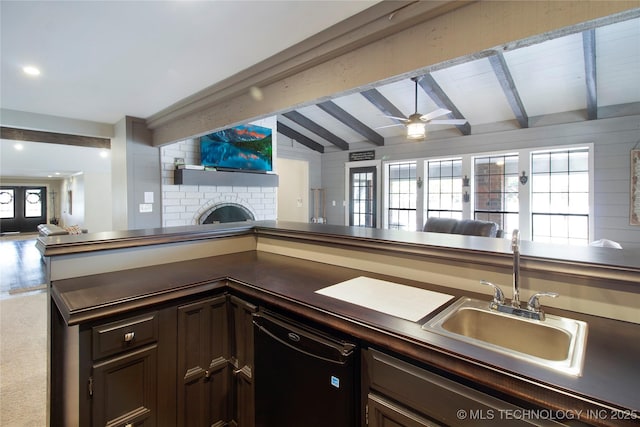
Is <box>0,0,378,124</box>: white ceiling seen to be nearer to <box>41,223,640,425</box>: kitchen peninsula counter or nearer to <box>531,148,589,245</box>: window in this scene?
<box>41,223,640,425</box>: kitchen peninsula counter

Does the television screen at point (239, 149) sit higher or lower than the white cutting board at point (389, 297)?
higher

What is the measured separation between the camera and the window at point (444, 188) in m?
6.40

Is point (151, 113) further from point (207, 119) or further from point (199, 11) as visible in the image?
point (199, 11)

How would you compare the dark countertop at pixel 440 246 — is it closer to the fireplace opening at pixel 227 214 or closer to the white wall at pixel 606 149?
the fireplace opening at pixel 227 214

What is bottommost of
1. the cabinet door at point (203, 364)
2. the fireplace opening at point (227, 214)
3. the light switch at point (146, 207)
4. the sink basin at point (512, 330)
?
the cabinet door at point (203, 364)

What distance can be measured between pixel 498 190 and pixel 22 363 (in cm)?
689

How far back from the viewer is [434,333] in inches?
41.8

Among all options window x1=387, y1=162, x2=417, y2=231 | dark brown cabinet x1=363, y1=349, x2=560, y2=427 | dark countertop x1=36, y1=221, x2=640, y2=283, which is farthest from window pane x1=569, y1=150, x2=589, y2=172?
dark brown cabinet x1=363, y1=349, x2=560, y2=427

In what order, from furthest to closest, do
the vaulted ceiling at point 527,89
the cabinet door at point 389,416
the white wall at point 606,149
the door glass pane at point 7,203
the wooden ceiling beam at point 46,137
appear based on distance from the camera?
the door glass pane at point 7,203
the wooden ceiling beam at point 46,137
the white wall at point 606,149
the vaulted ceiling at point 527,89
the cabinet door at point 389,416

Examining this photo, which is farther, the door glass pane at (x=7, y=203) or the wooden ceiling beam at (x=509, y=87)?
the door glass pane at (x=7, y=203)

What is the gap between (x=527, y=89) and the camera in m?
4.78

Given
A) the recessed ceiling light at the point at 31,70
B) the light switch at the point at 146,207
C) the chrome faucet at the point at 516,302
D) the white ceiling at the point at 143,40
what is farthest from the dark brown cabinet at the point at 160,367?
the light switch at the point at 146,207

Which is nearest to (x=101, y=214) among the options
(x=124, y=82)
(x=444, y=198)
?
(x=124, y=82)

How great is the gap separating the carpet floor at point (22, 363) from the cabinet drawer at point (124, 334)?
4.21 feet
